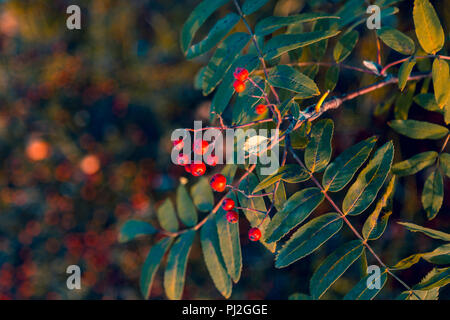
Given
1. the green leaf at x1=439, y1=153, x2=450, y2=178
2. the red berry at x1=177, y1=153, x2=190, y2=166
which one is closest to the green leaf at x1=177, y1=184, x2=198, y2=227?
the red berry at x1=177, y1=153, x2=190, y2=166

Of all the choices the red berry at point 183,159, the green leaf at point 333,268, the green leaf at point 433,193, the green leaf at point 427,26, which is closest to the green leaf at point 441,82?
the green leaf at point 427,26

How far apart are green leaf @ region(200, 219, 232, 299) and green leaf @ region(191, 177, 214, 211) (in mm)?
71

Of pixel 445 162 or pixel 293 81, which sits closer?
pixel 293 81

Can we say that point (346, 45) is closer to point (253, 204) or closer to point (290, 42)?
point (290, 42)

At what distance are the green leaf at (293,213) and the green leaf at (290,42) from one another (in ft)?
1.16

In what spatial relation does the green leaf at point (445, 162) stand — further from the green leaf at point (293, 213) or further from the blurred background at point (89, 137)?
the blurred background at point (89, 137)

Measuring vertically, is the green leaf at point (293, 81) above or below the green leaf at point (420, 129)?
above

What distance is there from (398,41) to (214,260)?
82 centimetres

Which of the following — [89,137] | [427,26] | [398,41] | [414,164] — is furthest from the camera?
[89,137]

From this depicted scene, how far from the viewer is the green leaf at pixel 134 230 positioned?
1251mm

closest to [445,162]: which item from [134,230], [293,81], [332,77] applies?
[332,77]

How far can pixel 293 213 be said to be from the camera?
83cm

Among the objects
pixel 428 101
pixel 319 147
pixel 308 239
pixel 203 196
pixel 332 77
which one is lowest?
pixel 308 239

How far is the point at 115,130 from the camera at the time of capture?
2539 mm
